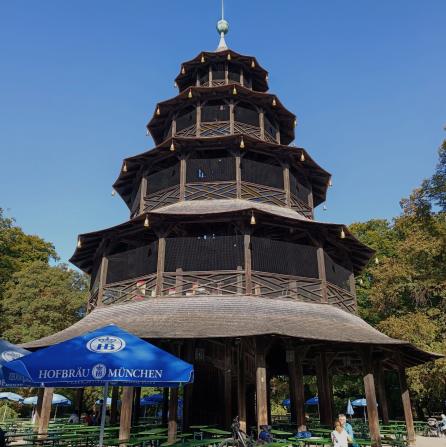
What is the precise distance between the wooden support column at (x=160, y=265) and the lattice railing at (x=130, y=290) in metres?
0.34

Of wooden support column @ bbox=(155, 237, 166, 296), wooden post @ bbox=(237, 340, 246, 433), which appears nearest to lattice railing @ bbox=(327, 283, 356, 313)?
wooden post @ bbox=(237, 340, 246, 433)

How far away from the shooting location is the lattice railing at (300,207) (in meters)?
20.5

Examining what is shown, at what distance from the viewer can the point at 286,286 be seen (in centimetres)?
1658

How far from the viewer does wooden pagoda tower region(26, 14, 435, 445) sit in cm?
1429

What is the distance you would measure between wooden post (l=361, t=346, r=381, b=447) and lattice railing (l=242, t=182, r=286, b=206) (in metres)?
7.64

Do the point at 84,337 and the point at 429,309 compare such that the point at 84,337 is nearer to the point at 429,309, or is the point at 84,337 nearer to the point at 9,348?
the point at 9,348

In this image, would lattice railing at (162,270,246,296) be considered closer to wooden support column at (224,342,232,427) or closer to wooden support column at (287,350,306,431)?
wooden support column at (224,342,232,427)

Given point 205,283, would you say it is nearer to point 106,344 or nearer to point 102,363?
point 106,344

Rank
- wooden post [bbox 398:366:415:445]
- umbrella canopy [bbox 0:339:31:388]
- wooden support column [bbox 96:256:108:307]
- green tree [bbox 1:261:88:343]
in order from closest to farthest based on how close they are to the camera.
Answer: umbrella canopy [bbox 0:339:31:388] < wooden post [bbox 398:366:415:445] < wooden support column [bbox 96:256:108:307] < green tree [bbox 1:261:88:343]

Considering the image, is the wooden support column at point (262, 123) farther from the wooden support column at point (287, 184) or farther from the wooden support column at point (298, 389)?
the wooden support column at point (298, 389)

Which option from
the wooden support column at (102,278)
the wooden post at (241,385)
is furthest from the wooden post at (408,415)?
the wooden support column at (102,278)

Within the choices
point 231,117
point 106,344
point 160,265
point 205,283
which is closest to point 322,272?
point 205,283

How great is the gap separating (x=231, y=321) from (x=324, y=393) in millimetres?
5796

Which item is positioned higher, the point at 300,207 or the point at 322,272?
the point at 300,207
